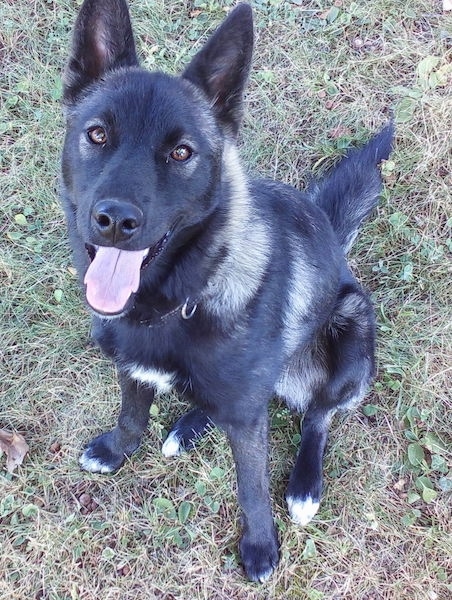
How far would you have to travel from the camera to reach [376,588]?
2633 mm

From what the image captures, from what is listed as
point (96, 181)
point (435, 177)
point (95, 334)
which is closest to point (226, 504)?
point (95, 334)

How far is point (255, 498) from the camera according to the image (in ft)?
8.05

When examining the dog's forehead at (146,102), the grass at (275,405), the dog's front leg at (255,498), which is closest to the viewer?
the dog's forehead at (146,102)

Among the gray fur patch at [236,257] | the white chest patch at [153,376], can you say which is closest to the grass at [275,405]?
the white chest patch at [153,376]

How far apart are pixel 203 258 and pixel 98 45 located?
807 mm

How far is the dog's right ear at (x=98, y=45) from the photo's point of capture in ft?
6.35

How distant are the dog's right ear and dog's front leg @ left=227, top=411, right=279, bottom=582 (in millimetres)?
1352

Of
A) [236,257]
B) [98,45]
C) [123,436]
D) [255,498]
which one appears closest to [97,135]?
[98,45]

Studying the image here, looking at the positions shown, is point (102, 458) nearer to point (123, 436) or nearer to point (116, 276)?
point (123, 436)

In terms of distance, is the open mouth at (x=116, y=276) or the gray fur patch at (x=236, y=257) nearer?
the open mouth at (x=116, y=276)

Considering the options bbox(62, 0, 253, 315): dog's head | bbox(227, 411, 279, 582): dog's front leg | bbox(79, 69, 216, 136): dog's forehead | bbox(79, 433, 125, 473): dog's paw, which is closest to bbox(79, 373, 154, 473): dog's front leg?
bbox(79, 433, 125, 473): dog's paw

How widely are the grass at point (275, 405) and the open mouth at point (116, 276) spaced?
1.20 m

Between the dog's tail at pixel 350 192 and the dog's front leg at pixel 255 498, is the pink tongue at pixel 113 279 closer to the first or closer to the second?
the dog's front leg at pixel 255 498

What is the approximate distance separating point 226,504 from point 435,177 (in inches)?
83.3
